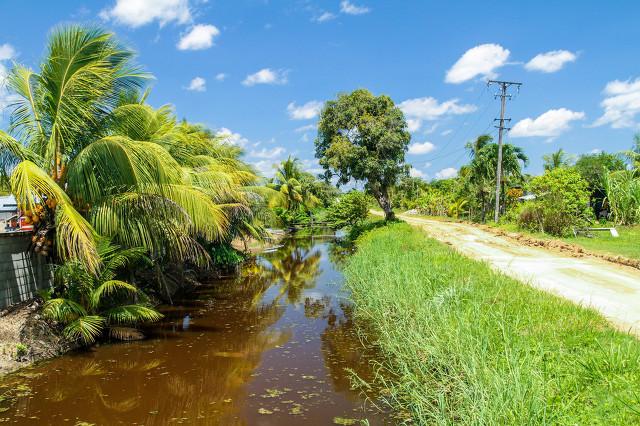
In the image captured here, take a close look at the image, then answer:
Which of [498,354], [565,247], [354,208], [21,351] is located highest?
[354,208]

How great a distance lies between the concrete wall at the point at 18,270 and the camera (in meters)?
7.23

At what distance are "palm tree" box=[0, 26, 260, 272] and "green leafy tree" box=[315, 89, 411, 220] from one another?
1332 centimetres

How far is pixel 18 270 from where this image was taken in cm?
757

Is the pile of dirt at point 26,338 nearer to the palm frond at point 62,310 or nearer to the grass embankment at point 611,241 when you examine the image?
the palm frond at point 62,310

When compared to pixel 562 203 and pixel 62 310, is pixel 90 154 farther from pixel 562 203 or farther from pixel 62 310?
pixel 562 203

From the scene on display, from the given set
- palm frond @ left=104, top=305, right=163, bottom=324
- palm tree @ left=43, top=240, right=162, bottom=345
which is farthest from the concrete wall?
palm frond @ left=104, top=305, right=163, bottom=324

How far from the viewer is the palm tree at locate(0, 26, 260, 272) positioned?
7082mm

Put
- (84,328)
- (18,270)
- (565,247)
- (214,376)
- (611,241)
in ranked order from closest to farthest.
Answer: (214,376)
(84,328)
(18,270)
(565,247)
(611,241)

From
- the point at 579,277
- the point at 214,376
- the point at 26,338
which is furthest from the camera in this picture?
the point at 579,277

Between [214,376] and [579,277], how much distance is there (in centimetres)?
786

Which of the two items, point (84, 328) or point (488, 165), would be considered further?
point (488, 165)

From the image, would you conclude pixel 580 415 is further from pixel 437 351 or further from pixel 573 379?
pixel 437 351

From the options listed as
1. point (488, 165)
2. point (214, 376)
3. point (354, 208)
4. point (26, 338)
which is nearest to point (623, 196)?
point (488, 165)

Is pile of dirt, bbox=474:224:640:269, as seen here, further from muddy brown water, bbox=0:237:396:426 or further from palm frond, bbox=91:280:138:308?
palm frond, bbox=91:280:138:308
